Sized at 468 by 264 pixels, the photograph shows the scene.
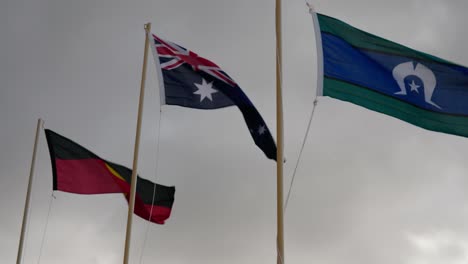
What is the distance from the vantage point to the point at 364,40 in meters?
15.7

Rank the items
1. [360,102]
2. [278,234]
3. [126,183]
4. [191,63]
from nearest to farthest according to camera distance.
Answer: [278,234] < [360,102] < [191,63] < [126,183]

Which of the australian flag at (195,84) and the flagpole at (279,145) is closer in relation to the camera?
the flagpole at (279,145)

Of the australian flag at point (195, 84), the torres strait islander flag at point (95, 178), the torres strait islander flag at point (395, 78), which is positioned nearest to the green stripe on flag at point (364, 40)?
the torres strait islander flag at point (395, 78)

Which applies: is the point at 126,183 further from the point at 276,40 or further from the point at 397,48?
the point at 397,48

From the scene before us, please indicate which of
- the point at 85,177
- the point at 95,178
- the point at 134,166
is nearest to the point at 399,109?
the point at 134,166

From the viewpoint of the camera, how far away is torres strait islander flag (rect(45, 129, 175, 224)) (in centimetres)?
2181

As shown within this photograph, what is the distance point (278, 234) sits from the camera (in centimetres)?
1294

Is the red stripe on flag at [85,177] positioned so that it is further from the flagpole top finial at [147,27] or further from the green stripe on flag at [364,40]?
the green stripe on flag at [364,40]

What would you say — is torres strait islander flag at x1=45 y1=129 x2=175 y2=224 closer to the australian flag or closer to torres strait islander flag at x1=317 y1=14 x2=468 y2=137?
the australian flag

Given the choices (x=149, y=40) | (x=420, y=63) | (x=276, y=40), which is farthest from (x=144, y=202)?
(x=420, y=63)

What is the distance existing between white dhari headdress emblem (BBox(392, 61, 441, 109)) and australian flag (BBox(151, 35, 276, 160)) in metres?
4.25

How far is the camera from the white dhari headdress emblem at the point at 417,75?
1559 centimetres

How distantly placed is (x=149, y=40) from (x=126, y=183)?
18.3 ft

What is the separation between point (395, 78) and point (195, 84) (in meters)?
6.34
